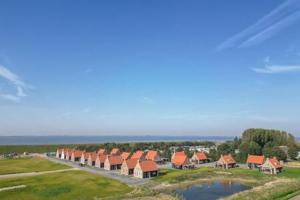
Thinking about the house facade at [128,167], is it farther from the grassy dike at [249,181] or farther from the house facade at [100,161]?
the house facade at [100,161]

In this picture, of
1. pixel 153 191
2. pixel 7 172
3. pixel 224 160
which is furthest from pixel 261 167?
pixel 7 172

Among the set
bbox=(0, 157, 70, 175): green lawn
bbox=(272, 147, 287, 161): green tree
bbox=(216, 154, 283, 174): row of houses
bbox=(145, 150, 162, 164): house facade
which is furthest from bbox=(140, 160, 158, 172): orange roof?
bbox=(272, 147, 287, 161): green tree

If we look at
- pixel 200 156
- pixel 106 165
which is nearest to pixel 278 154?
pixel 200 156

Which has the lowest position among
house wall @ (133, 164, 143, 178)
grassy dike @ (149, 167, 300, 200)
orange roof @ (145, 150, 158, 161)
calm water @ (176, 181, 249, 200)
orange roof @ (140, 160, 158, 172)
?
calm water @ (176, 181, 249, 200)

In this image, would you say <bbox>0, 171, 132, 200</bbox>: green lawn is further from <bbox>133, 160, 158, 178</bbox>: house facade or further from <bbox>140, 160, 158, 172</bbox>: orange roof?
<bbox>140, 160, 158, 172</bbox>: orange roof

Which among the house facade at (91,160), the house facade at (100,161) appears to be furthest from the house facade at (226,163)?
the house facade at (91,160)

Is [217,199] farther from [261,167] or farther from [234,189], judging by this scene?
[261,167]
